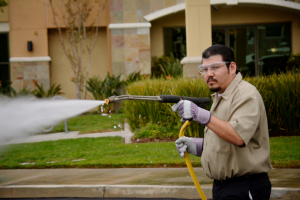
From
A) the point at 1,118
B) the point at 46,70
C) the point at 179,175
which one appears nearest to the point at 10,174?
the point at 1,118

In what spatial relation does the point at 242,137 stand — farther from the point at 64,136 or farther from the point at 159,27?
the point at 159,27

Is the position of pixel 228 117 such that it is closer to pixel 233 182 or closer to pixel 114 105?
pixel 233 182

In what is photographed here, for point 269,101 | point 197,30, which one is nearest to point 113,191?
point 269,101

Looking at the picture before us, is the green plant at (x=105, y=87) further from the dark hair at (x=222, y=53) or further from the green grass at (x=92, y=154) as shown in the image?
the dark hair at (x=222, y=53)

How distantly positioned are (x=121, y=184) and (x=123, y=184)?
0.03m

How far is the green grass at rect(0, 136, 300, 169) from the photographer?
6.91 m

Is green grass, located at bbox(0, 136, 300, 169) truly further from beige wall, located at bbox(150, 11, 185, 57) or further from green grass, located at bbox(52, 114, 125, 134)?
beige wall, located at bbox(150, 11, 185, 57)

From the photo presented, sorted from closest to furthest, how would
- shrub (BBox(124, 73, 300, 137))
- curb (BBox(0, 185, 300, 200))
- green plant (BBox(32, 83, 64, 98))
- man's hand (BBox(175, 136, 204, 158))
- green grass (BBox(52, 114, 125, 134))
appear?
1. man's hand (BBox(175, 136, 204, 158))
2. curb (BBox(0, 185, 300, 200))
3. shrub (BBox(124, 73, 300, 137))
4. green grass (BBox(52, 114, 125, 134))
5. green plant (BBox(32, 83, 64, 98))

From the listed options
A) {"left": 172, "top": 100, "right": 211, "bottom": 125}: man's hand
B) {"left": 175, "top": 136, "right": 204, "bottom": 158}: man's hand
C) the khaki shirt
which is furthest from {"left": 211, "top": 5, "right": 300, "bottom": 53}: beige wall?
{"left": 172, "top": 100, "right": 211, "bottom": 125}: man's hand

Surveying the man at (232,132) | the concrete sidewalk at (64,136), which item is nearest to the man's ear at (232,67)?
the man at (232,132)

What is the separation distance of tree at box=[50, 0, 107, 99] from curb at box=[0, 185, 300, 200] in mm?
9982

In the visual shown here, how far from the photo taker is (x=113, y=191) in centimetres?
546

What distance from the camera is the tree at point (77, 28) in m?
15.8

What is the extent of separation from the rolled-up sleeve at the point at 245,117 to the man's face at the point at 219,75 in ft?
0.71
